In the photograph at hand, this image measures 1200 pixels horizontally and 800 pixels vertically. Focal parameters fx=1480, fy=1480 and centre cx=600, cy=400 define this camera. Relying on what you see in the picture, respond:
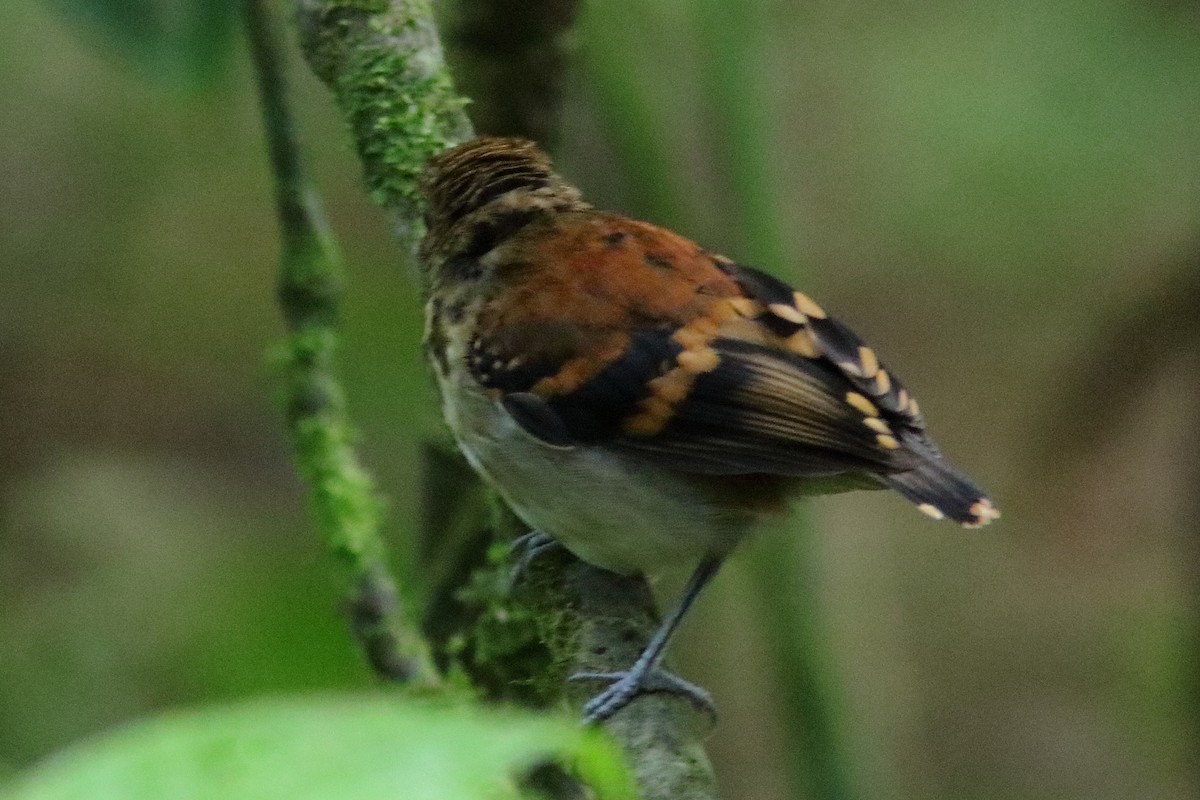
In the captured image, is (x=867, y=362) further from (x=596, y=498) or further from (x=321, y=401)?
(x=321, y=401)

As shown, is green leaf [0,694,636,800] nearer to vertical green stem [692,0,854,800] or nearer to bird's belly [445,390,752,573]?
bird's belly [445,390,752,573]

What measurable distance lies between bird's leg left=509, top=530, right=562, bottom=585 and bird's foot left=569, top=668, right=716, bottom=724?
12.3 inches

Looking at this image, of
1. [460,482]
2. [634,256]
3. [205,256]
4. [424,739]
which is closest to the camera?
[424,739]

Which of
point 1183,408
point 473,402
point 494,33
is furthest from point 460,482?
point 1183,408

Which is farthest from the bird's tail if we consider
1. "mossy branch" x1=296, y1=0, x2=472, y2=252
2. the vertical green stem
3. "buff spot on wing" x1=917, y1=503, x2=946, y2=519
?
the vertical green stem

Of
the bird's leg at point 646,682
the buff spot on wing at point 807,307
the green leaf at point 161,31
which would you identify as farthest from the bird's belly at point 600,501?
the green leaf at point 161,31

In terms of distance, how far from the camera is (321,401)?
295 cm

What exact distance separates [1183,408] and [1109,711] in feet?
6.42

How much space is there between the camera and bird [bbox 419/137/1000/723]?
2.35m

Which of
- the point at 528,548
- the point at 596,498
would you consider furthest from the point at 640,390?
the point at 528,548

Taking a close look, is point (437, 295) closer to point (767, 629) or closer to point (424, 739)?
point (767, 629)

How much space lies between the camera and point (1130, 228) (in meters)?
6.54

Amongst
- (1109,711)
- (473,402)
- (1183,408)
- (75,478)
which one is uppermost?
(473,402)

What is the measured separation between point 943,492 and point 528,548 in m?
0.69
